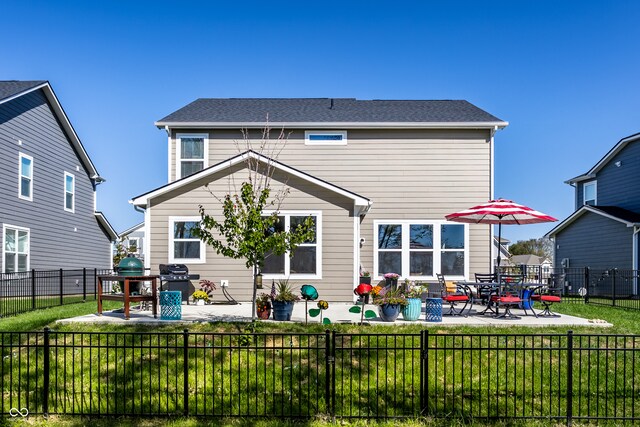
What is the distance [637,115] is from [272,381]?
2762 centimetres

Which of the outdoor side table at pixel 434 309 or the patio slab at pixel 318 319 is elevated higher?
the outdoor side table at pixel 434 309

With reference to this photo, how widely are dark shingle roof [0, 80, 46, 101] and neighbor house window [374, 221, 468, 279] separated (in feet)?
44.2

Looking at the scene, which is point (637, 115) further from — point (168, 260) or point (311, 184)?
point (168, 260)

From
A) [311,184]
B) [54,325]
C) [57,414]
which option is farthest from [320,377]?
[311,184]

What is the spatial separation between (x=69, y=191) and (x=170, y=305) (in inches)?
596

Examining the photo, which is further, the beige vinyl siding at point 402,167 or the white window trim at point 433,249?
the beige vinyl siding at point 402,167

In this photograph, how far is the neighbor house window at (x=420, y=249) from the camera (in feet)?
56.4

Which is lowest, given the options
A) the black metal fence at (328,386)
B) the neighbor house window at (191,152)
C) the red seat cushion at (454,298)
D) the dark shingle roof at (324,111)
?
the black metal fence at (328,386)

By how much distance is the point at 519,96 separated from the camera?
19.4 meters

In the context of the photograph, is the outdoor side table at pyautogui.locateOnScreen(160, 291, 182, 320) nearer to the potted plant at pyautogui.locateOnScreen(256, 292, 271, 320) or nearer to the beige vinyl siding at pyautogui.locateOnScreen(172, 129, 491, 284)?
the potted plant at pyautogui.locateOnScreen(256, 292, 271, 320)

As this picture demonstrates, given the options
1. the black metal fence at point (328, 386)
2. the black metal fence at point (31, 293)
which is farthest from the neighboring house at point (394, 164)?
the black metal fence at point (328, 386)

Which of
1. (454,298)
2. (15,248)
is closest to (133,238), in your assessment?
(15,248)

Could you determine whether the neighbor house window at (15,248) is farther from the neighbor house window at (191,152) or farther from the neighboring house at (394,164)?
the neighbor house window at (191,152)

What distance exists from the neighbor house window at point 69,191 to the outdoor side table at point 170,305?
14369 mm
